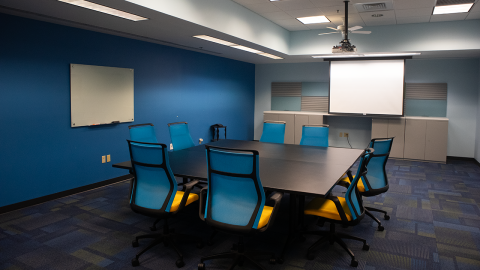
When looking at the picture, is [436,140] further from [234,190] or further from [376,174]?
[234,190]

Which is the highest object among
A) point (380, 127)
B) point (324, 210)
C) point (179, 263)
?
point (380, 127)

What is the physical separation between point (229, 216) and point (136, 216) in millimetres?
1845

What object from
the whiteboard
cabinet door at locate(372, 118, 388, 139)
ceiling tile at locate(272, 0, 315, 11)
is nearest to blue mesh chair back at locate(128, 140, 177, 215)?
the whiteboard

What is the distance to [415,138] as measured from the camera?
7270 millimetres

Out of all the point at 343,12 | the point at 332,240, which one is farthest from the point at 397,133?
the point at 332,240

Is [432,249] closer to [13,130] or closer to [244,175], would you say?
[244,175]

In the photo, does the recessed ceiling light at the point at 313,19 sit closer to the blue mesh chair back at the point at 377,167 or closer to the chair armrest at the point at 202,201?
the blue mesh chair back at the point at 377,167

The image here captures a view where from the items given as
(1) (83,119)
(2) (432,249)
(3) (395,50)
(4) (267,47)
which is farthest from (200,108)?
(2) (432,249)

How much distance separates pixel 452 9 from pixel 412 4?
2.72 feet

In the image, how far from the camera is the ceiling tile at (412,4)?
16.0 feet

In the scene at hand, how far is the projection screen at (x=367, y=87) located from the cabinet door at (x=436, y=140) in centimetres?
73

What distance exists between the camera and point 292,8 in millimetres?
5359

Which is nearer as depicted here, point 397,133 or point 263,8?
point 263,8

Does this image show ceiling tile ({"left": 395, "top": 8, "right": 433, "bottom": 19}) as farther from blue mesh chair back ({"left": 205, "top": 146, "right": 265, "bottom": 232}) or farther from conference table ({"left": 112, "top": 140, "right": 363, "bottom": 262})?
blue mesh chair back ({"left": 205, "top": 146, "right": 265, "bottom": 232})
